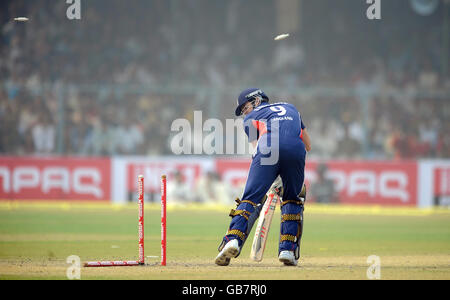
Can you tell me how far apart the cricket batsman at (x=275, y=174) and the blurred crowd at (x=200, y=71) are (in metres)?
15.3

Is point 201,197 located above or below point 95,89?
below

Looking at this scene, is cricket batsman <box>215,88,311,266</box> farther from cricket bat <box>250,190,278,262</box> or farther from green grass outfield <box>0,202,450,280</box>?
green grass outfield <box>0,202,450,280</box>

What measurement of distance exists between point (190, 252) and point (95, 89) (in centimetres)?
1456

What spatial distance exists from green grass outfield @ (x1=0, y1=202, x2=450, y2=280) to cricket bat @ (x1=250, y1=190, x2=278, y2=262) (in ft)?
0.59

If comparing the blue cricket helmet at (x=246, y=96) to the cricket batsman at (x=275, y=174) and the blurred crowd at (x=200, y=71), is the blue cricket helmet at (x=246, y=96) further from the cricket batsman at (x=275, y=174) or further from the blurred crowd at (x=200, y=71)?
the blurred crowd at (x=200, y=71)

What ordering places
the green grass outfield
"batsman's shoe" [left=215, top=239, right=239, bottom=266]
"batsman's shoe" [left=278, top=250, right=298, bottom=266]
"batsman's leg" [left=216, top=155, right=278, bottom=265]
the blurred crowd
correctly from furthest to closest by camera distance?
1. the blurred crowd
2. "batsman's shoe" [left=278, top=250, right=298, bottom=266]
3. "batsman's leg" [left=216, top=155, right=278, bottom=265]
4. "batsman's shoe" [left=215, top=239, right=239, bottom=266]
5. the green grass outfield

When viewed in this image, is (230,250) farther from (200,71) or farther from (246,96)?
(200,71)

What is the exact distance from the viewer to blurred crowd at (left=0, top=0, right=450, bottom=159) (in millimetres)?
27188

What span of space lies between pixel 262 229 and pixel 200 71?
20.9m

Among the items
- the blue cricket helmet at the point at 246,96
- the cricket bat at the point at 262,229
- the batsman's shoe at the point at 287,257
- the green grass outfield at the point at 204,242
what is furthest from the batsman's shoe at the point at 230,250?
the blue cricket helmet at the point at 246,96

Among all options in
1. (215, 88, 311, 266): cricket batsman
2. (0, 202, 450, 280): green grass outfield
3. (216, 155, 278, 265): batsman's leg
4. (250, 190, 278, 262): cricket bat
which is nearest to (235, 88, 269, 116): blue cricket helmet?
(215, 88, 311, 266): cricket batsman

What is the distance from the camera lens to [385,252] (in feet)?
44.1
